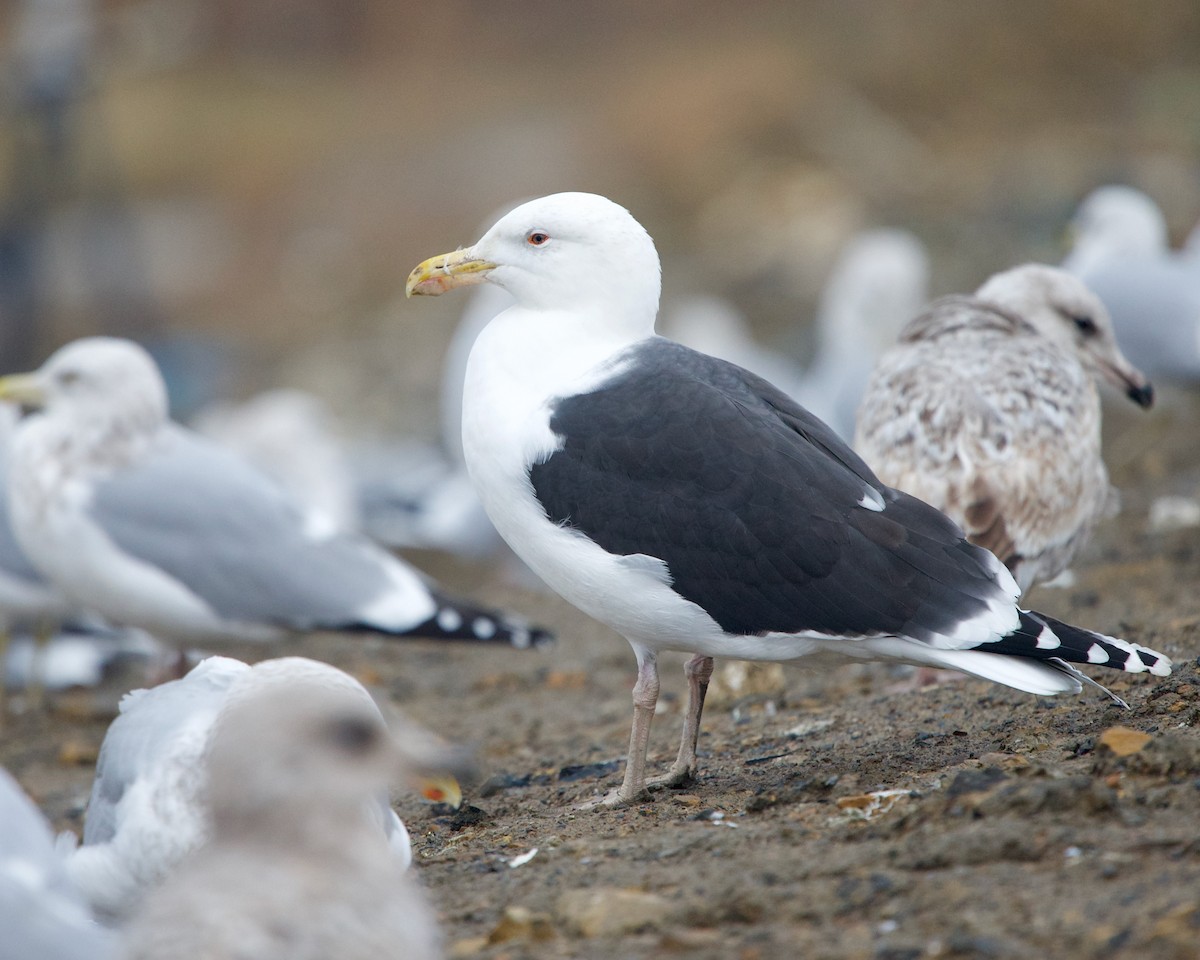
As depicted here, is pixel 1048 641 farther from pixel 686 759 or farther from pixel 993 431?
pixel 993 431

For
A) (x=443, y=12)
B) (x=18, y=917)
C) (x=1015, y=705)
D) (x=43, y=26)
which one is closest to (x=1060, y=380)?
(x=1015, y=705)

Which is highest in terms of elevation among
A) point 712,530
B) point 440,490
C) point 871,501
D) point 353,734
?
point 871,501

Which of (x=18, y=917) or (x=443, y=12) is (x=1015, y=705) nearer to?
(x=18, y=917)

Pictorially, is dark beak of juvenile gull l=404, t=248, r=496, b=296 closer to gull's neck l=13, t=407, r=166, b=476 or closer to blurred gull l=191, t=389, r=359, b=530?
gull's neck l=13, t=407, r=166, b=476

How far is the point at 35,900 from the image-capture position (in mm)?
2801

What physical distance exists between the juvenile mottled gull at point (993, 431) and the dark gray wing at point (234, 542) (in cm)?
227

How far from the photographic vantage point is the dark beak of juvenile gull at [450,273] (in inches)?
177

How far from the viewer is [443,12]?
25500 mm

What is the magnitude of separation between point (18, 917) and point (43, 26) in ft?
46.9

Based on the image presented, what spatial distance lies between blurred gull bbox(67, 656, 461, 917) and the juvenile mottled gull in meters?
2.10

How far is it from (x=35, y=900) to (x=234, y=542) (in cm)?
360

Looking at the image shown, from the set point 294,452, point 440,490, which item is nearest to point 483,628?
point 294,452

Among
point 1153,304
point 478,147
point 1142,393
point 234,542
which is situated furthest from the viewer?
point 478,147

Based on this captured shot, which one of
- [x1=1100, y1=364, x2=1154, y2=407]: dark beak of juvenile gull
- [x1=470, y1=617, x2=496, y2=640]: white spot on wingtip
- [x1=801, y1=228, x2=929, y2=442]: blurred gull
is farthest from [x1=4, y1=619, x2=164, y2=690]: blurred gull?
[x1=1100, y1=364, x2=1154, y2=407]: dark beak of juvenile gull
